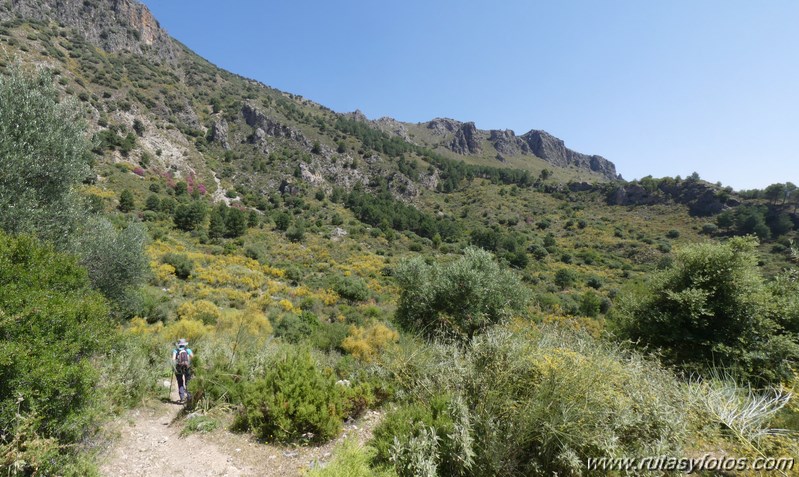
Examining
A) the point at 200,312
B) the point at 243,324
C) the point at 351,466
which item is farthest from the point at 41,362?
the point at 200,312

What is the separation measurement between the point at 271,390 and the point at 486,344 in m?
4.36

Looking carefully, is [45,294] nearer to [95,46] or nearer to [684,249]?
[684,249]

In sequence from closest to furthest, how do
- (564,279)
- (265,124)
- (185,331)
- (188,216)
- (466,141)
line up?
(185,331) → (188,216) → (564,279) → (265,124) → (466,141)

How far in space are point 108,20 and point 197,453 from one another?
9595 cm

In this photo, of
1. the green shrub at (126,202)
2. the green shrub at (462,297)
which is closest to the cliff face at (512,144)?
the green shrub at (126,202)

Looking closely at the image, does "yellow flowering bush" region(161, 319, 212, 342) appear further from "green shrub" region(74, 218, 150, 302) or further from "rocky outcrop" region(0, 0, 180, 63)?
"rocky outcrop" region(0, 0, 180, 63)

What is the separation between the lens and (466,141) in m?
121

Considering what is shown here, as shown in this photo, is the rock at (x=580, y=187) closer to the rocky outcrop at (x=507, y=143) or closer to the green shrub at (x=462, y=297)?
the rocky outcrop at (x=507, y=143)

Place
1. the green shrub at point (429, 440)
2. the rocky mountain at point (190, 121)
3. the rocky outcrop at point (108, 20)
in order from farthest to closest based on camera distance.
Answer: the rocky outcrop at point (108, 20) → the rocky mountain at point (190, 121) → the green shrub at point (429, 440)

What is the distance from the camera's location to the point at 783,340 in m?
8.70

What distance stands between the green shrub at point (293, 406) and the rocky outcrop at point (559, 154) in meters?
143

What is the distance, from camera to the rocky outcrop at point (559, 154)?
441 feet

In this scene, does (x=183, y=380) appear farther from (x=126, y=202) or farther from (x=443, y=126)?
(x=443, y=126)

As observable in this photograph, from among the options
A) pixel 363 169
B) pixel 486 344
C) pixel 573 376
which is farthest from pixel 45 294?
pixel 363 169
